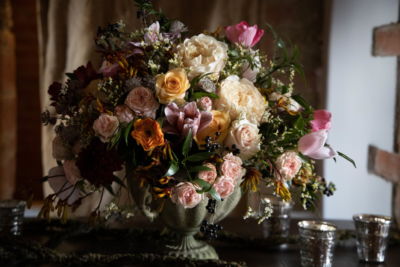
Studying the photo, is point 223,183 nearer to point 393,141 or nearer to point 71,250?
point 71,250

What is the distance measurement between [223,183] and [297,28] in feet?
4.31

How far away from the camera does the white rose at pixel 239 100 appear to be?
110 cm

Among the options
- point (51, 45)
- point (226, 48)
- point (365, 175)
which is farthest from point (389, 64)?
point (51, 45)

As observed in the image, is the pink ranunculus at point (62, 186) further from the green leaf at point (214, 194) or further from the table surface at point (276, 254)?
the green leaf at point (214, 194)

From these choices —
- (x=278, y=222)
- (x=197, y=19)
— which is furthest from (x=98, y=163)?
(x=197, y=19)

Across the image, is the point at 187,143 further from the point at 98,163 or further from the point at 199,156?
the point at 98,163

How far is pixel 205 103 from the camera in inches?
42.5

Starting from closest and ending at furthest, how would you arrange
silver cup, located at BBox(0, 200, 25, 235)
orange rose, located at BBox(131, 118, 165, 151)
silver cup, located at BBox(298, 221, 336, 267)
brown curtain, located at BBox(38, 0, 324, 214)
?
orange rose, located at BBox(131, 118, 165, 151) < silver cup, located at BBox(298, 221, 336, 267) < silver cup, located at BBox(0, 200, 25, 235) < brown curtain, located at BBox(38, 0, 324, 214)

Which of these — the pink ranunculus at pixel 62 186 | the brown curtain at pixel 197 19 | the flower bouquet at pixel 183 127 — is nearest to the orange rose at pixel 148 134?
the flower bouquet at pixel 183 127

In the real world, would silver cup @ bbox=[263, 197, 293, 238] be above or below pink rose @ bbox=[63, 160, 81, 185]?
below

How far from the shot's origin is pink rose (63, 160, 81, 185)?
1153mm

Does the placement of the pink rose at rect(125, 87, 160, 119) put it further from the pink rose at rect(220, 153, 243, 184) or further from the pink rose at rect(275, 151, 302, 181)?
the pink rose at rect(275, 151, 302, 181)

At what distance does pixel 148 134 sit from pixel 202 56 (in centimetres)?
23

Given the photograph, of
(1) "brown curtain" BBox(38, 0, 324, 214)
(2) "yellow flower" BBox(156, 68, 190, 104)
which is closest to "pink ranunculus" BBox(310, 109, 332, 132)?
(2) "yellow flower" BBox(156, 68, 190, 104)
